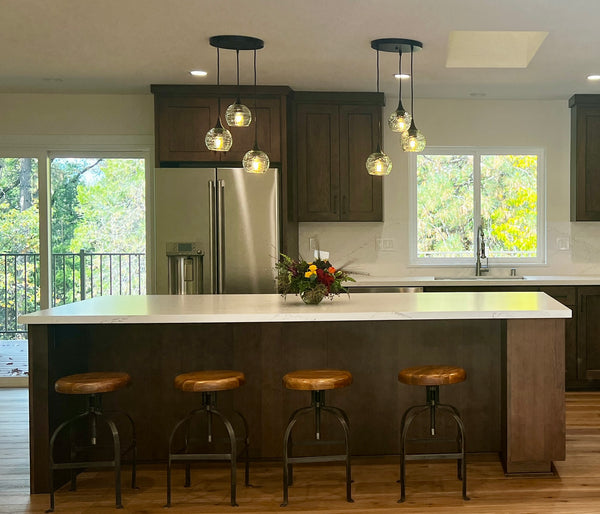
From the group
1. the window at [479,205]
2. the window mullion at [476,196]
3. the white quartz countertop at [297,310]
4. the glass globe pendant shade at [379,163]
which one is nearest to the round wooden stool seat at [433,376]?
the white quartz countertop at [297,310]

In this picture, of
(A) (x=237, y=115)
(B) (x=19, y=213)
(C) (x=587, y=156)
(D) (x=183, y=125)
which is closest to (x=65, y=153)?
(B) (x=19, y=213)

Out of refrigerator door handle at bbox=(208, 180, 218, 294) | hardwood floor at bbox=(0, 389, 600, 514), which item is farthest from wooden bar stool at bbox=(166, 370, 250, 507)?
refrigerator door handle at bbox=(208, 180, 218, 294)

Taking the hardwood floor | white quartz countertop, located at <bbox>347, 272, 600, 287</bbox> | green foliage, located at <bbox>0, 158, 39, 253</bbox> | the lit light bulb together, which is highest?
the lit light bulb

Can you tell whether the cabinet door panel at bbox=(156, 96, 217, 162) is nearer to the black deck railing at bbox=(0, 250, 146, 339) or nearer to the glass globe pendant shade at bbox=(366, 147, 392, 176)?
the black deck railing at bbox=(0, 250, 146, 339)

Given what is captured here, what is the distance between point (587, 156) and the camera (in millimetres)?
5996

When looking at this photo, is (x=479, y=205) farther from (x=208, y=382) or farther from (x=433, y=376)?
(x=208, y=382)

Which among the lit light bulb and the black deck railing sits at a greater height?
the lit light bulb

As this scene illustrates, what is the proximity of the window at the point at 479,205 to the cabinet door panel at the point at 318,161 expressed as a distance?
892 millimetres

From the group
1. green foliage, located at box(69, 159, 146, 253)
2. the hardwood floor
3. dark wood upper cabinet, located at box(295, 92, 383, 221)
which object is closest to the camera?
the hardwood floor

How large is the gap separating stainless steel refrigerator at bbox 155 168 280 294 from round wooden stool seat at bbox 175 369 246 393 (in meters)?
2.04

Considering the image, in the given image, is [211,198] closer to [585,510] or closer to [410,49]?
[410,49]

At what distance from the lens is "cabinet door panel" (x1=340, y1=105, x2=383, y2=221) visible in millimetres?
5820

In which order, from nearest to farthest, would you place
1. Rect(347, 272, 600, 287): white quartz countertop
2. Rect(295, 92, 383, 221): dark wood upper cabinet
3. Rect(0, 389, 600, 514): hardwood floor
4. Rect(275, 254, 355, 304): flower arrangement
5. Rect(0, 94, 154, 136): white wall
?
Rect(0, 389, 600, 514): hardwood floor → Rect(275, 254, 355, 304): flower arrangement → Rect(347, 272, 600, 287): white quartz countertop → Rect(295, 92, 383, 221): dark wood upper cabinet → Rect(0, 94, 154, 136): white wall

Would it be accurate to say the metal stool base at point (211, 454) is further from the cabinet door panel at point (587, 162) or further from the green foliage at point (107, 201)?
the cabinet door panel at point (587, 162)
